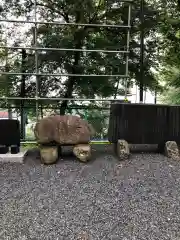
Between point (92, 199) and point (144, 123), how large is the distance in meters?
1.93

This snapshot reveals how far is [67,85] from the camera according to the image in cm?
592

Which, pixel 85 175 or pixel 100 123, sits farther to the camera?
pixel 100 123

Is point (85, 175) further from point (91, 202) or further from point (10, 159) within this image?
point (10, 159)

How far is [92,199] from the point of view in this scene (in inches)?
→ 106

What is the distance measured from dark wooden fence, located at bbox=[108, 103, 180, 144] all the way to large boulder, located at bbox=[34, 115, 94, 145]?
61 cm

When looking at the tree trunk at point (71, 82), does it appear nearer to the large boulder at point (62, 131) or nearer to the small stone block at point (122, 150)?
the large boulder at point (62, 131)

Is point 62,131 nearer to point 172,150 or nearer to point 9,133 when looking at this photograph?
point 9,133

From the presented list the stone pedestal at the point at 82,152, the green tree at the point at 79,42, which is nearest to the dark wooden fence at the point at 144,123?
the stone pedestal at the point at 82,152

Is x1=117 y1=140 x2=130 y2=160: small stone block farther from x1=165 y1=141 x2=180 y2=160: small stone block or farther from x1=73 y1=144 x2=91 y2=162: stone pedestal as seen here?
x1=165 y1=141 x2=180 y2=160: small stone block

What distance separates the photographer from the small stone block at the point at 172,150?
161 inches

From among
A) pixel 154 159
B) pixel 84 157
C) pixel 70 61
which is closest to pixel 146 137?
pixel 154 159

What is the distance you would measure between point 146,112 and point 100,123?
1.52 meters

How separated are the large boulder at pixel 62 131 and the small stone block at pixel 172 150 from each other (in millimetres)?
1316

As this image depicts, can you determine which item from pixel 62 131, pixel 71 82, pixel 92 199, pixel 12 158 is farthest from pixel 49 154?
A: pixel 71 82
